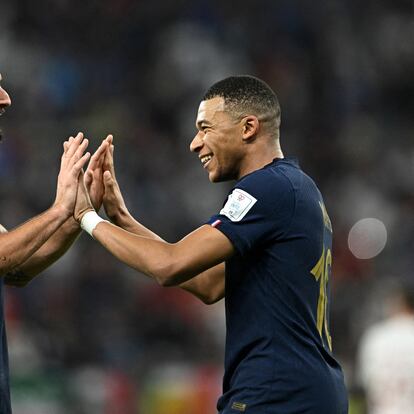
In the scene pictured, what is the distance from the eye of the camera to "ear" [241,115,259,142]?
480cm

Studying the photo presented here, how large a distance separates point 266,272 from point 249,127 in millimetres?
693

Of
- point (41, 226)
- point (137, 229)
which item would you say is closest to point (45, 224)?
point (41, 226)

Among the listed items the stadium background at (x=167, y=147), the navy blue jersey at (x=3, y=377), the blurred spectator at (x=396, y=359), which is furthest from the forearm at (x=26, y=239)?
the stadium background at (x=167, y=147)

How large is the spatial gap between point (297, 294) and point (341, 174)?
9483mm

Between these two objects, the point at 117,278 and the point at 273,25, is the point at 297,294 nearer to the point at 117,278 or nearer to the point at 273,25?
the point at 117,278

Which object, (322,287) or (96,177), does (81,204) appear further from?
(322,287)

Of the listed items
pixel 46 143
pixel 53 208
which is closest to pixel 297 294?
pixel 53 208

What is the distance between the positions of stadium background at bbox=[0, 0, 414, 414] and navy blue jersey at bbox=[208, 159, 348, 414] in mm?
5587

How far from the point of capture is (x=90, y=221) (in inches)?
193

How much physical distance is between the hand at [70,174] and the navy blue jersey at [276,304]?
0.84 metres

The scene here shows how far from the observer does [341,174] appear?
1388cm

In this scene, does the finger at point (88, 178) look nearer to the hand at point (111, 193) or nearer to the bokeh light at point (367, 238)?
the hand at point (111, 193)

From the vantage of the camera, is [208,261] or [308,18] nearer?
[208,261]

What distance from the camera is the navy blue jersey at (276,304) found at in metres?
4.47
